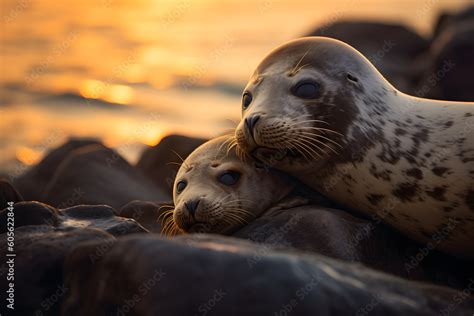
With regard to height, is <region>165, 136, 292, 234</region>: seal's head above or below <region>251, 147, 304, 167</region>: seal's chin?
below

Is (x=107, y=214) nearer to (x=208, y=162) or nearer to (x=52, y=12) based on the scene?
(x=208, y=162)

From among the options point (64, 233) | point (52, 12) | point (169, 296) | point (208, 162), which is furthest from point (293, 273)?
point (52, 12)

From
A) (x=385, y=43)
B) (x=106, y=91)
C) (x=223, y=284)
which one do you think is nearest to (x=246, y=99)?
(x=223, y=284)

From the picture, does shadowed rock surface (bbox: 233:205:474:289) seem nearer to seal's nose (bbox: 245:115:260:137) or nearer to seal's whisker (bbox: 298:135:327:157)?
seal's whisker (bbox: 298:135:327:157)

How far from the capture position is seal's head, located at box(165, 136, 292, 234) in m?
7.04

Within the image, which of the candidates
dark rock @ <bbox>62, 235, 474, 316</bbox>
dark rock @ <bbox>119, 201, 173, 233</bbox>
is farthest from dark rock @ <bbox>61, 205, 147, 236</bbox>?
dark rock @ <bbox>62, 235, 474, 316</bbox>

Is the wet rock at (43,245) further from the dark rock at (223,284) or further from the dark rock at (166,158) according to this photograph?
the dark rock at (166,158)

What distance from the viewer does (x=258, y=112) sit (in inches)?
273

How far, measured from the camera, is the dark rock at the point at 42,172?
10.3 metres

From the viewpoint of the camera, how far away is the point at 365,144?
6922 mm

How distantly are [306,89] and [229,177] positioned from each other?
2.95ft

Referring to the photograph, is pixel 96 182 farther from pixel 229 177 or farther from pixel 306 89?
pixel 306 89

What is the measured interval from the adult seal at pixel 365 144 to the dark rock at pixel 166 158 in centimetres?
340

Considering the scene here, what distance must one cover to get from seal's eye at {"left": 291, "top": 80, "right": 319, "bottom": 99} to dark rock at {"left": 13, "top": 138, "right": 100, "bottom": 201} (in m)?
3.97
